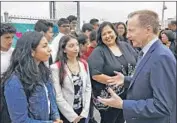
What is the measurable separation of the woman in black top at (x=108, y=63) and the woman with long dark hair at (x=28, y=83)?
42.2 inches

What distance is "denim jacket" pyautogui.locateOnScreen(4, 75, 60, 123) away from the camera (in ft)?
6.90

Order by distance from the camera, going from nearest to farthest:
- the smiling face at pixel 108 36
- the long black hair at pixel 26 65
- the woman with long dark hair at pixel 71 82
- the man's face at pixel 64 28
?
the long black hair at pixel 26 65, the woman with long dark hair at pixel 71 82, the smiling face at pixel 108 36, the man's face at pixel 64 28

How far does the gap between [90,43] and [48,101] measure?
2.19 meters

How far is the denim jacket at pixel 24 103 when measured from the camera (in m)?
2.10

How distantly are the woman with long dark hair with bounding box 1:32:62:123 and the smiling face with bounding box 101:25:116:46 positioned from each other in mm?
1278

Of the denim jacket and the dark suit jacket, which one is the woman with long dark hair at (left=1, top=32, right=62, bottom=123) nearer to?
the denim jacket

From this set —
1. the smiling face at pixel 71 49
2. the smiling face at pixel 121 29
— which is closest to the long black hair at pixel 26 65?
the smiling face at pixel 71 49

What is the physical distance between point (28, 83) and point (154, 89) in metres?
0.91

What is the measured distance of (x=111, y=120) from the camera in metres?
3.53

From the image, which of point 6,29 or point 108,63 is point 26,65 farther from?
point 108,63

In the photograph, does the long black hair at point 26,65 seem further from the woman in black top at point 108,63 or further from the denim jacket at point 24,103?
the woman in black top at point 108,63

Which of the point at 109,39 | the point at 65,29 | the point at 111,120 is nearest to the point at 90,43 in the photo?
the point at 65,29

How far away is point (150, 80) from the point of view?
1.98m

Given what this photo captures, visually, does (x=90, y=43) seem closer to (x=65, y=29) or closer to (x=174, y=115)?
(x=65, y=29)
